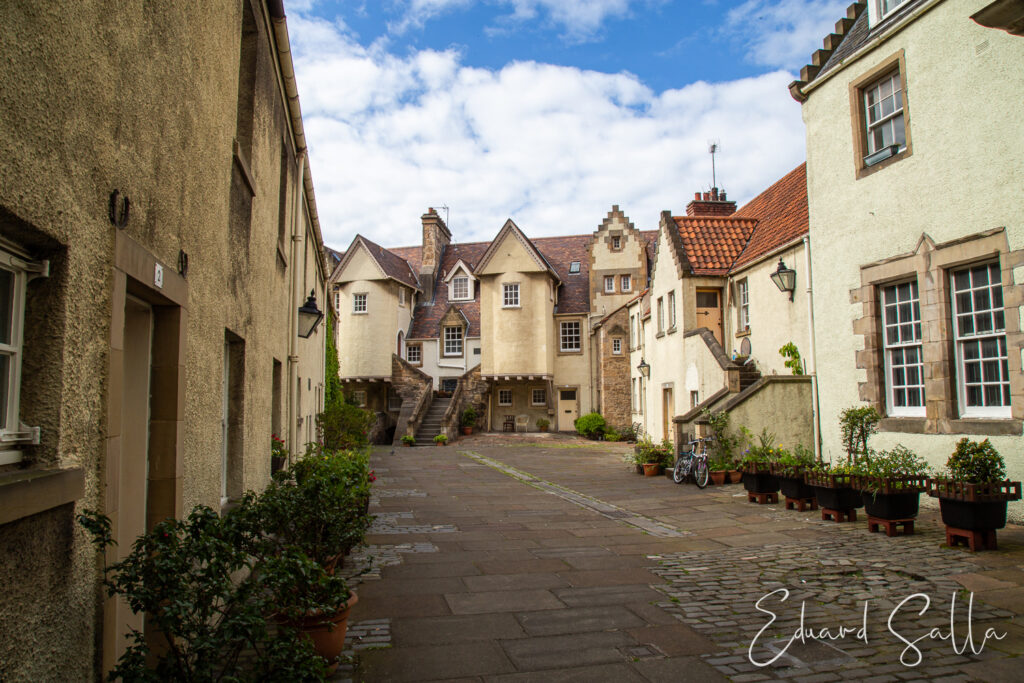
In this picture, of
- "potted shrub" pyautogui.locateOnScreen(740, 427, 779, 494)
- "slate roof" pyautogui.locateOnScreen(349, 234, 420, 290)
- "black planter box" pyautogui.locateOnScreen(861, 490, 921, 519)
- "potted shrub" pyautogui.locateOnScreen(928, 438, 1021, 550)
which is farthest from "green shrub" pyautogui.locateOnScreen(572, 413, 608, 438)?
"potted shrub" pyautogui.locateOnScreen(928, 438, 1021, 550)

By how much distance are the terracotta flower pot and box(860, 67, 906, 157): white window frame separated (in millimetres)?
11099

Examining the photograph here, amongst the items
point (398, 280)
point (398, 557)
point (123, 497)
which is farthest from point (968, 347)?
point (398, 280)

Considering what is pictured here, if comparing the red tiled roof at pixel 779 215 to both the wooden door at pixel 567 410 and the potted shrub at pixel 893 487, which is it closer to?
the potted shrub at pixel 893 487

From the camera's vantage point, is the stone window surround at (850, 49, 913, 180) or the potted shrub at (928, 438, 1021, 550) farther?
the stone window surround at (850, 49, 913, 180)

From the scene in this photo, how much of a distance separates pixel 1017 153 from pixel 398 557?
956cm

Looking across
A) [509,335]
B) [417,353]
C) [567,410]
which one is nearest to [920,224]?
[509,335]

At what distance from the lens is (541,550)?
8602 millimetres

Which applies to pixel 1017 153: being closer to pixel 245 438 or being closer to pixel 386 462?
pixel 245 438

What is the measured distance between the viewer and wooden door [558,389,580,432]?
124 feet

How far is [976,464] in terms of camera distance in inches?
307

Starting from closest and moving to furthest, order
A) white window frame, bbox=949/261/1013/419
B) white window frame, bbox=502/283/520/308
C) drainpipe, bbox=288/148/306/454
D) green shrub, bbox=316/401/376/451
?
1. white window frame, bbox=949/261/1013/419
2. drainpipe, bbox=288/148/306/454
3. green shrub, bbox=316/401/376/451
4. white window frame, bbox=502/283/520/308

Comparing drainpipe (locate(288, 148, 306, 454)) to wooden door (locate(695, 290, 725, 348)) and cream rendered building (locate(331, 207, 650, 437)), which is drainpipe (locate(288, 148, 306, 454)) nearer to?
wooden door (locate(695, 290, 725, 348))

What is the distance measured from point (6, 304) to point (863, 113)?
13197 mm

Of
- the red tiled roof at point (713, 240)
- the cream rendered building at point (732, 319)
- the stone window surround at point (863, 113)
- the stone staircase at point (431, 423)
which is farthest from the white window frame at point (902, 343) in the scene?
the stone staircase at point (431, 423)
